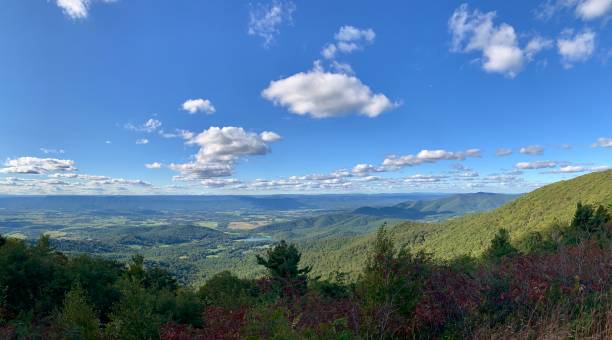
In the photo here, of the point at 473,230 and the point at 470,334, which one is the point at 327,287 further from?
the point at 473,230

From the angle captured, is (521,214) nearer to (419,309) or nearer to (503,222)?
(503,222)

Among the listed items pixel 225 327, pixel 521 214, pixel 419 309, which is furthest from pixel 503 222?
pixel 225 327

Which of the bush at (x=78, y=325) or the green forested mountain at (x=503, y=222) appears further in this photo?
the green forested mountain at (x=503, y=222)

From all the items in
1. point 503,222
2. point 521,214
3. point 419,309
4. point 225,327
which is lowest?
point 503,222

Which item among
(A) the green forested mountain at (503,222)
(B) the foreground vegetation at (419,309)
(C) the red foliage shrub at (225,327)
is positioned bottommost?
(A) the green forested mountain at (503,222)

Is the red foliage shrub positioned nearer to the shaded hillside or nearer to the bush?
the bush

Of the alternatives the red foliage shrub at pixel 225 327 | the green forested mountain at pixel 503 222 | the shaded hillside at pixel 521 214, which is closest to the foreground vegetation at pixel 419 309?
the red foliage shrub at pixel 225 327

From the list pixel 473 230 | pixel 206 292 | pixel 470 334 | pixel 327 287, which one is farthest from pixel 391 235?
pixel 473 230

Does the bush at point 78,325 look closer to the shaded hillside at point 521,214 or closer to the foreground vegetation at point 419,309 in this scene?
the foreground vegetation at point 419,309

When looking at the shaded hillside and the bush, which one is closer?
the bush

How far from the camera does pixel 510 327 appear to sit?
5559 millimetres

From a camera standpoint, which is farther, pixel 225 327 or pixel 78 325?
pixel 78 325

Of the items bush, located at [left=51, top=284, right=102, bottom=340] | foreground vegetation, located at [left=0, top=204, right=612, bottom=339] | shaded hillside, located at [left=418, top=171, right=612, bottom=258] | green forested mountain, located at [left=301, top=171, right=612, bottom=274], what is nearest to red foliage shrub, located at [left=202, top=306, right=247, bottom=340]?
foreground vegetation, located at [left=0, top=204, right=612, bottom=339]

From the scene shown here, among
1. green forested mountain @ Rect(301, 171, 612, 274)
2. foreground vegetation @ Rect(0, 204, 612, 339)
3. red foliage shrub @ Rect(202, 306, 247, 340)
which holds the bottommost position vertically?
green forested mountain @ Rect(301, 171, 612, 274)
